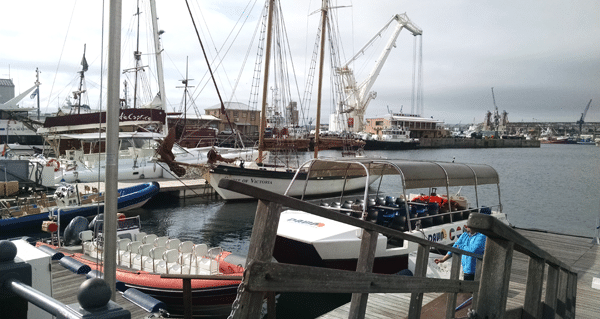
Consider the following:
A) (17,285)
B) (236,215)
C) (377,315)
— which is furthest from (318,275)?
(236,215)

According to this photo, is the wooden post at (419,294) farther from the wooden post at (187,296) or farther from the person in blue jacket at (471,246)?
the wooden post at (187,296)

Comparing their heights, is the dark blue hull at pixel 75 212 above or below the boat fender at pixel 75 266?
below

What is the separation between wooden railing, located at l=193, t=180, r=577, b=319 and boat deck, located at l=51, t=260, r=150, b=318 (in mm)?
4631

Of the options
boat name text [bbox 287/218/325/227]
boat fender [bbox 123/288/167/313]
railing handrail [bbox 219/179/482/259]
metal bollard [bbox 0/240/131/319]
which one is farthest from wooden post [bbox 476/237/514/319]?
boat name text [bbox 287/218/325/227]

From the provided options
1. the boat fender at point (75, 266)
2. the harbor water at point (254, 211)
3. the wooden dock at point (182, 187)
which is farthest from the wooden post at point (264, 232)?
the wooden dock at point (182, 187)

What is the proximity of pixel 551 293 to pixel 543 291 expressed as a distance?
354cm

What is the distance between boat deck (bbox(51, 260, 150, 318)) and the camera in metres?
6.45

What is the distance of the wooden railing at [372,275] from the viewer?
6.10 feet

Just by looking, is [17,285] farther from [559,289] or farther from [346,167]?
[346,167]

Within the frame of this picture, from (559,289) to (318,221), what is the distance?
659 cm

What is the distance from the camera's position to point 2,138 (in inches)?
2355

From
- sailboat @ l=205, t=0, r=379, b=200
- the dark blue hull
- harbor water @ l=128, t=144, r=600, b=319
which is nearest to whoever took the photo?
harbor water @ l=128, t=144, r=600, b=319

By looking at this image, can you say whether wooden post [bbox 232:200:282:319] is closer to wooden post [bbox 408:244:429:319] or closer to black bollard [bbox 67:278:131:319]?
black bollard [bbox 67:278:131:319]

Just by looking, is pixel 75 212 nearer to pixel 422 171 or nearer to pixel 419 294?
pixel 422 171
